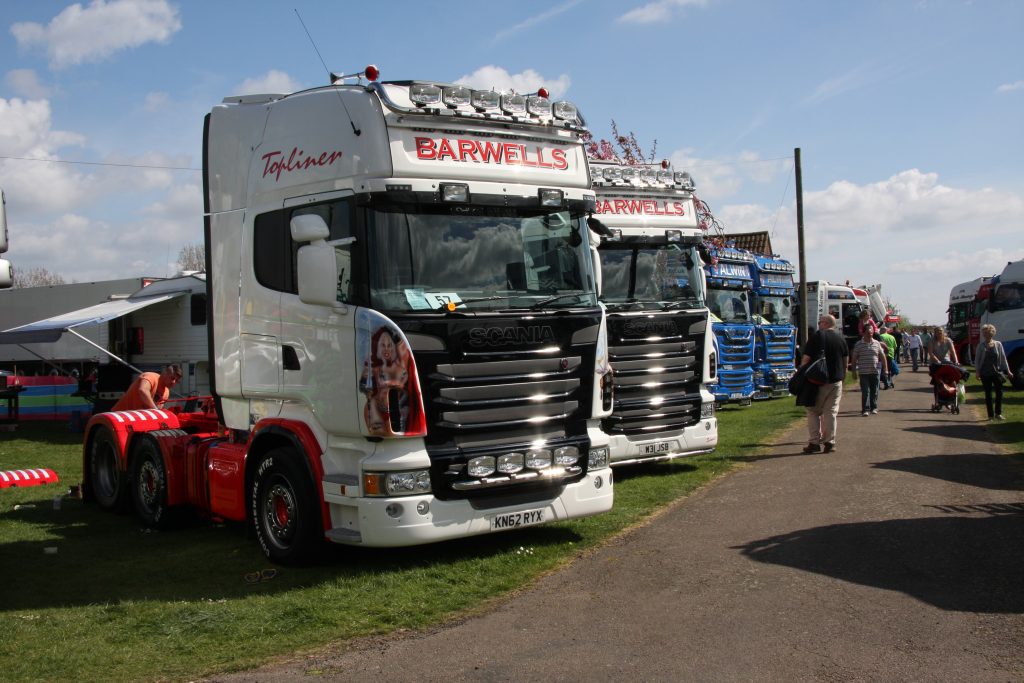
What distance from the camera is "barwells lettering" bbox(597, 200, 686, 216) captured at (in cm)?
1211

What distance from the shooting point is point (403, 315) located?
22.9ft

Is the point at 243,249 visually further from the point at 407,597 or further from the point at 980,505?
the point at 980,505

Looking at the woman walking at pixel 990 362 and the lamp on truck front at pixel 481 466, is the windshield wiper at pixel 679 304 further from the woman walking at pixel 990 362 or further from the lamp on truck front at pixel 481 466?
the woman walking at pixel 990 362

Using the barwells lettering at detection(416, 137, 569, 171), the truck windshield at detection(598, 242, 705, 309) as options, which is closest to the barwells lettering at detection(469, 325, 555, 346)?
the barwells lettering at detection(416, 137, 569, 171)

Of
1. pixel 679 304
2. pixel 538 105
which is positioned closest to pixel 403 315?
pixel 538 105

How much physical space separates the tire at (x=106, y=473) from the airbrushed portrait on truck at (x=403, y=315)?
254cm

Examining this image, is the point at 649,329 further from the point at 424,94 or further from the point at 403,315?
the point at 403,315

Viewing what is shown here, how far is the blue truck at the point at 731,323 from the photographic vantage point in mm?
19266

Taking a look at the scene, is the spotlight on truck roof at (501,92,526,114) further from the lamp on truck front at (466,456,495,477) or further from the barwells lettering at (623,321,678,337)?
the barwells lettering at (623,321,678,337)

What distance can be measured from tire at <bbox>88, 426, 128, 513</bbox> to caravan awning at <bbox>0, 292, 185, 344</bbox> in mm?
7885

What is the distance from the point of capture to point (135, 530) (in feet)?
32.9

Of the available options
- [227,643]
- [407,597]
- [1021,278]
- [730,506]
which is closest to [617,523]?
[730,506]

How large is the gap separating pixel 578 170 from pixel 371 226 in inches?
89.7

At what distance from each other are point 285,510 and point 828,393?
27.2 ft
